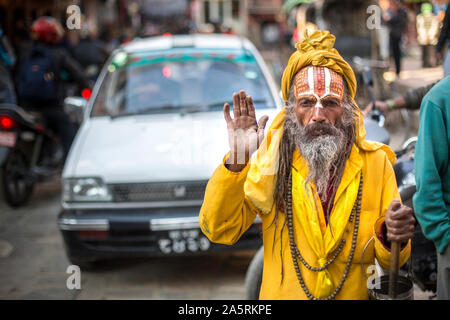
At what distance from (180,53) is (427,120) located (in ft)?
12.8

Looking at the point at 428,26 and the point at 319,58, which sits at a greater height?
the point at 319,58

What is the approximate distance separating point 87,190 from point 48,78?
3.34 meters

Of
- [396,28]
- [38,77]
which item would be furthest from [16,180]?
[396,28]

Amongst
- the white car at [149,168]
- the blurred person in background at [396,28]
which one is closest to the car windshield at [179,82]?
the white car at [149,168]

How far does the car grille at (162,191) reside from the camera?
4.71 meters

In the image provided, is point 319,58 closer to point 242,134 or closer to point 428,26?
point 242,134

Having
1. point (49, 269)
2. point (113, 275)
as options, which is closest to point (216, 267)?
point (113, 275)

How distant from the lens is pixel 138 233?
4.69 m

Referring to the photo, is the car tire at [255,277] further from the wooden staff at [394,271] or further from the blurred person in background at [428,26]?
the blurred person in background at [428,26]

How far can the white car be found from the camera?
4676mm

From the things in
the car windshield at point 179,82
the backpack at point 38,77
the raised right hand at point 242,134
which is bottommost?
the backpack at point 38,77

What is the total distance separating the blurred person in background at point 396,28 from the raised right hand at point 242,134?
12.5m

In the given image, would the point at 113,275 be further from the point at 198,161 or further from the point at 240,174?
the point at 240,174
